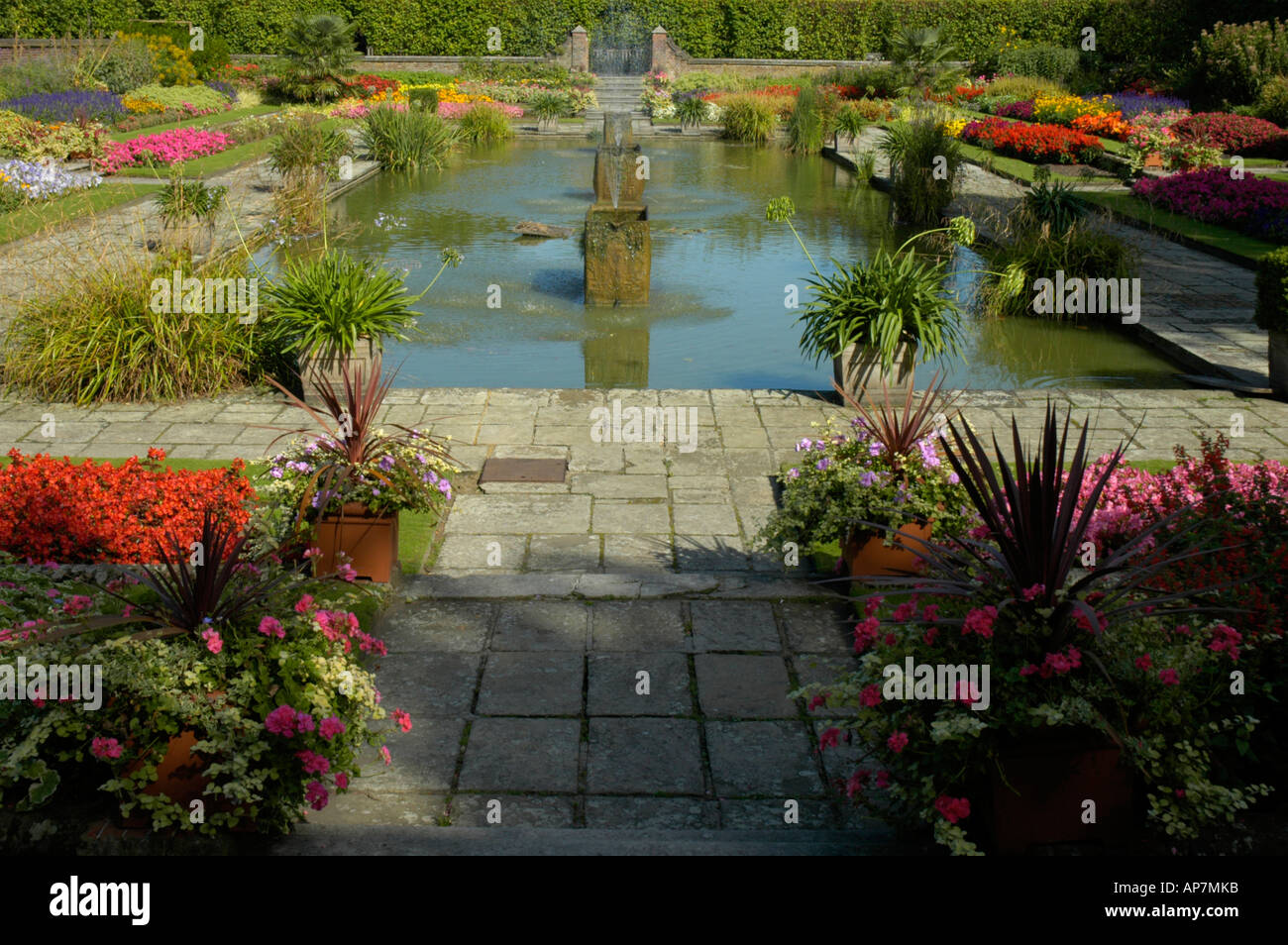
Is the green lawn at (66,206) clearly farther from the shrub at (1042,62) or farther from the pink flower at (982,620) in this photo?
the shrub at (1042,62)

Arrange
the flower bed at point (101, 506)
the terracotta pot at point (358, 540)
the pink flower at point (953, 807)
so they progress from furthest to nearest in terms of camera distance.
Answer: the flower bed at point (101, 506), the terracotta pot at point (358, 540), the pink flower at point (953, 807)

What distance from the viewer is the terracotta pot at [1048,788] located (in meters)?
2.98

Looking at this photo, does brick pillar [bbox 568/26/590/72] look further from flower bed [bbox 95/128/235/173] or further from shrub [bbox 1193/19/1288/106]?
shrub [bbox 1193/19/1288/106]

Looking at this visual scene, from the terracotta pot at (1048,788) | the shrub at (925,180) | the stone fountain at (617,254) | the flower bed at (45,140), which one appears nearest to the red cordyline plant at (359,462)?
the terracotta pot at (1048,788)

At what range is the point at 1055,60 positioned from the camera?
32.8 m

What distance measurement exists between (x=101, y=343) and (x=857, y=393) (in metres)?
5.00

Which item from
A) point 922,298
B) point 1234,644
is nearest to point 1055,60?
point 922,298

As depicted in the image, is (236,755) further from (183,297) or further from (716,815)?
(183,297)

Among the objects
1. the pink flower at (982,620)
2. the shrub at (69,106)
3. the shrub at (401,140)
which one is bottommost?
the pink flower at (982,620)

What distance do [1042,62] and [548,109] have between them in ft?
51.1

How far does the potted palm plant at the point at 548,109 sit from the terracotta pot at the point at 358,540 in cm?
2120

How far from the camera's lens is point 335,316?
24.0 feet

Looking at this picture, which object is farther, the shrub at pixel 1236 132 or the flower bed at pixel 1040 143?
the shrub at pixel 1236 132

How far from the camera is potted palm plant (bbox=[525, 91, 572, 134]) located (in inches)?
1006
